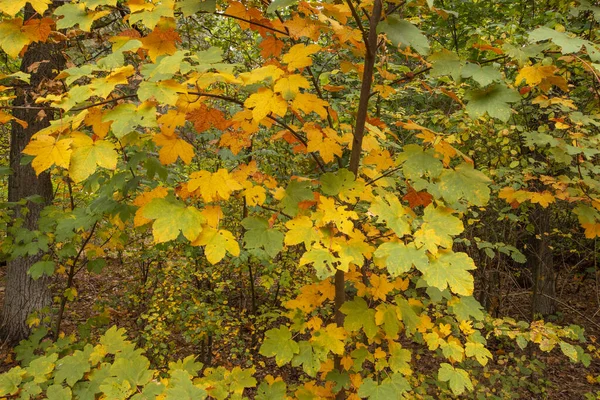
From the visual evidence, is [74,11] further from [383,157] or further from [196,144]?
[196,144]

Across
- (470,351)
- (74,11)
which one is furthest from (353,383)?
(74,11)

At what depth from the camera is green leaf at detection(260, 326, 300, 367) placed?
6.23 ft

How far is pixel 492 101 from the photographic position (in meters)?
1.48

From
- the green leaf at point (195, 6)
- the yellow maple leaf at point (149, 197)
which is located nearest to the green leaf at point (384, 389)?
the yellow maple leaf at point (149, 197)

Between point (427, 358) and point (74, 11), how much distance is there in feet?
19.6

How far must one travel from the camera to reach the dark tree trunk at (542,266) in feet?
16.3

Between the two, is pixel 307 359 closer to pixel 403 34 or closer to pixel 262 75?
pixel 262 75

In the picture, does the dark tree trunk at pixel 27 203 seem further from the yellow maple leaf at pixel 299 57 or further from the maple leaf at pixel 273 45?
the yellow maple leaf at pixel 299 57

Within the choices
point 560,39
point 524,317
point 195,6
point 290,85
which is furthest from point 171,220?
point 524,317

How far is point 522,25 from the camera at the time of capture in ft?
16.1

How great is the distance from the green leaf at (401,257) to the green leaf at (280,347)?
0.77 m

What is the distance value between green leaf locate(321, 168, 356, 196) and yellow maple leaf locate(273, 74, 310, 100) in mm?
493

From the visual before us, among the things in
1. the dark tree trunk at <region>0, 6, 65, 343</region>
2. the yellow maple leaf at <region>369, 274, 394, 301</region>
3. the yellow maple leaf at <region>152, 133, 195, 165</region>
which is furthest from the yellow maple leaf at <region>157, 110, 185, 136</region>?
the dark tree trunk at <region>0, 6, 65, 343</region>

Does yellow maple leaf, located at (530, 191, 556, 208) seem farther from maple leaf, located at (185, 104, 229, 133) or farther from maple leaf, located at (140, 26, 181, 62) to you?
maple leaf, located at (140, 26, 181, 62)
